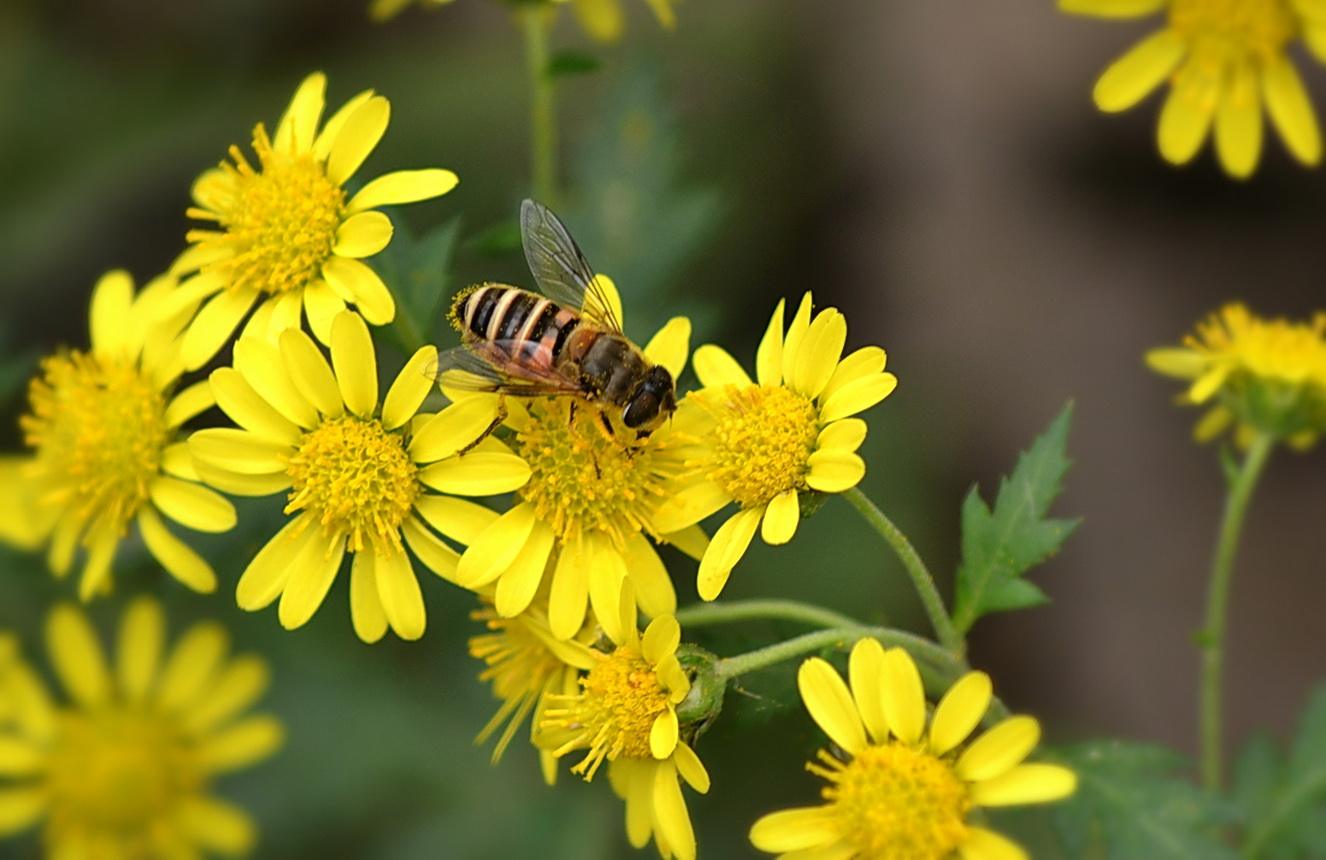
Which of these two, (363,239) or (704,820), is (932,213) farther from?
(363,239)

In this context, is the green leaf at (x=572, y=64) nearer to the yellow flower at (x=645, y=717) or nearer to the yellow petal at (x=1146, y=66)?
the yellow petal at (x=1146, y=66)

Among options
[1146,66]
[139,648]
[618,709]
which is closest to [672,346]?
[618,709]

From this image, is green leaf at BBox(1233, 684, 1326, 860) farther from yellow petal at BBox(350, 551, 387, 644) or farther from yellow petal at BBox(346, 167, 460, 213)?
yellow petal at BBox(346, 167, 460, 213)

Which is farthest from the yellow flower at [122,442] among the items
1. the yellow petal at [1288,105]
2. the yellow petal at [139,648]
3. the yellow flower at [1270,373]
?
the yellow petal at [1288,105]

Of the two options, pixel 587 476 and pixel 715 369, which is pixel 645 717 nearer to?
pixel 587 476

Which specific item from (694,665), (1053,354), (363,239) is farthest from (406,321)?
(1053,354)

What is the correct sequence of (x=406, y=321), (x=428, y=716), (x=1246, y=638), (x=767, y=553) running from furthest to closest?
(x=1246, y=638), (x=767, y=553), (x=428, y=716), (x=406, y=321)
